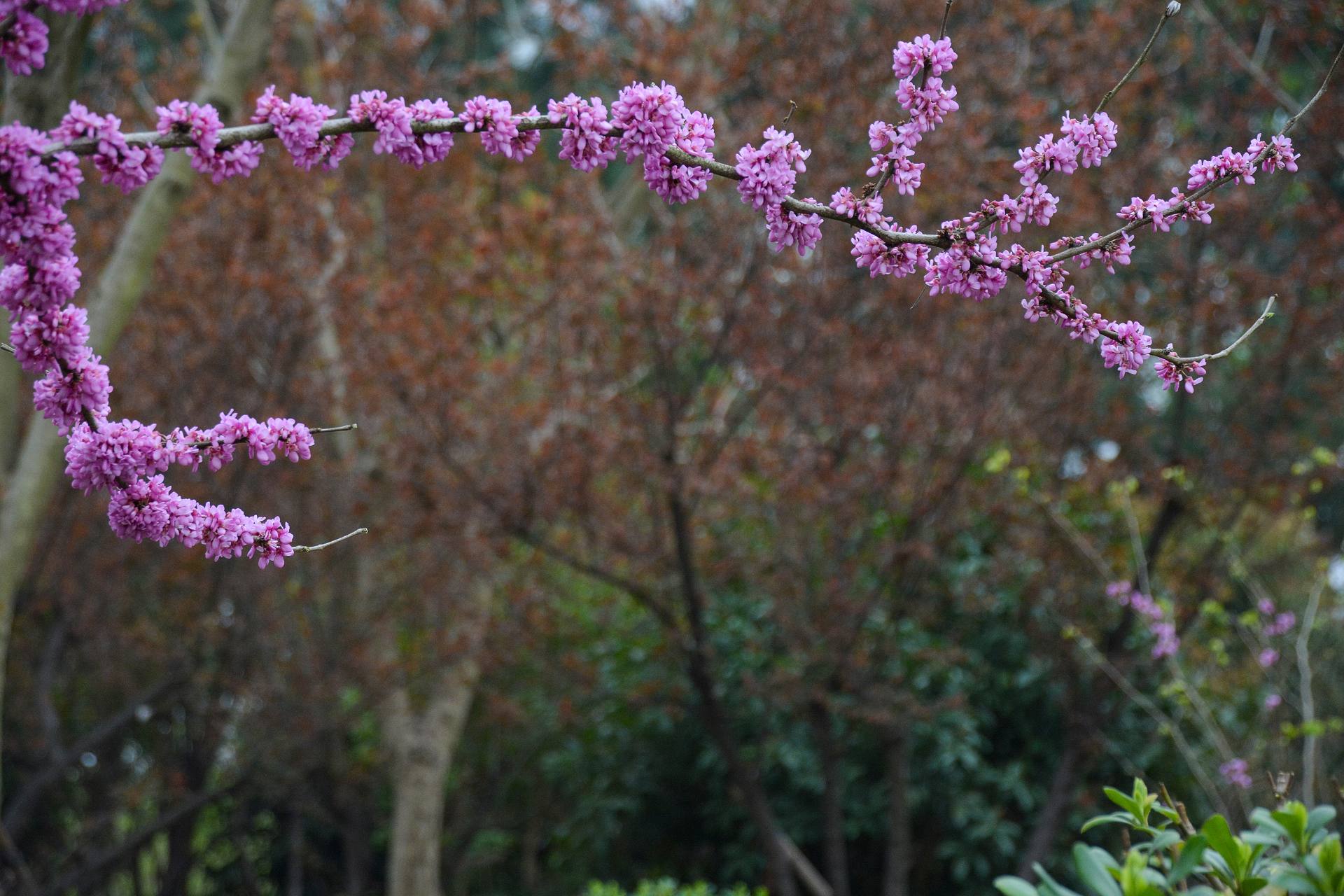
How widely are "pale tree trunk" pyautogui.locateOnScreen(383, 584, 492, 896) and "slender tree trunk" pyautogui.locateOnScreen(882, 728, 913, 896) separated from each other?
101 inches

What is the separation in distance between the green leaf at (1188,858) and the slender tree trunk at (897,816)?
4.26m

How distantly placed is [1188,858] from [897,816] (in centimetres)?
452

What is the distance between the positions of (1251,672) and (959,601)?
1.77 m

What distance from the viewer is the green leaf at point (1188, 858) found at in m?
1.64

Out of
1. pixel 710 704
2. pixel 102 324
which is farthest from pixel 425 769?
pixel 102 324

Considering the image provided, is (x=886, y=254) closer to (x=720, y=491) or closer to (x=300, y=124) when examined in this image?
(x=300, y=124)

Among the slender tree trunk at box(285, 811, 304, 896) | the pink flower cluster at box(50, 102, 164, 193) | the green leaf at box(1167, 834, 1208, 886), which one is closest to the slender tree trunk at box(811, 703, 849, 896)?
the slender tree trunk at box(285, 811, 304, 896)

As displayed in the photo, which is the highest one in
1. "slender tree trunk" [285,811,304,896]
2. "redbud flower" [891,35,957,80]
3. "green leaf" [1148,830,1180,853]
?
"slender tree trunk" [285,811,304,896]

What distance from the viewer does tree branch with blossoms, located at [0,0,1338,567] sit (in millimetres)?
1566

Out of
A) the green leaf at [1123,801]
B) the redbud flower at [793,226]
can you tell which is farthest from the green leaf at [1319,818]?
the redbud flower at [793,226]

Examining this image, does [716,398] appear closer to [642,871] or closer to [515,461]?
[515,461]

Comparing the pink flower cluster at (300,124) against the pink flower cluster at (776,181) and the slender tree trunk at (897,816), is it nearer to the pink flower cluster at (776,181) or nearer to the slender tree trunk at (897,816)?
the pink flower cluster at (776,181)

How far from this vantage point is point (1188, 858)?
1.64 metres

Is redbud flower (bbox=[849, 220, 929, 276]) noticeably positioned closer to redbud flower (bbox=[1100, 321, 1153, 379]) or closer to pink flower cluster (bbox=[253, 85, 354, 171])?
redbud flower (bbox=[1100, 321, 1153, 379])
